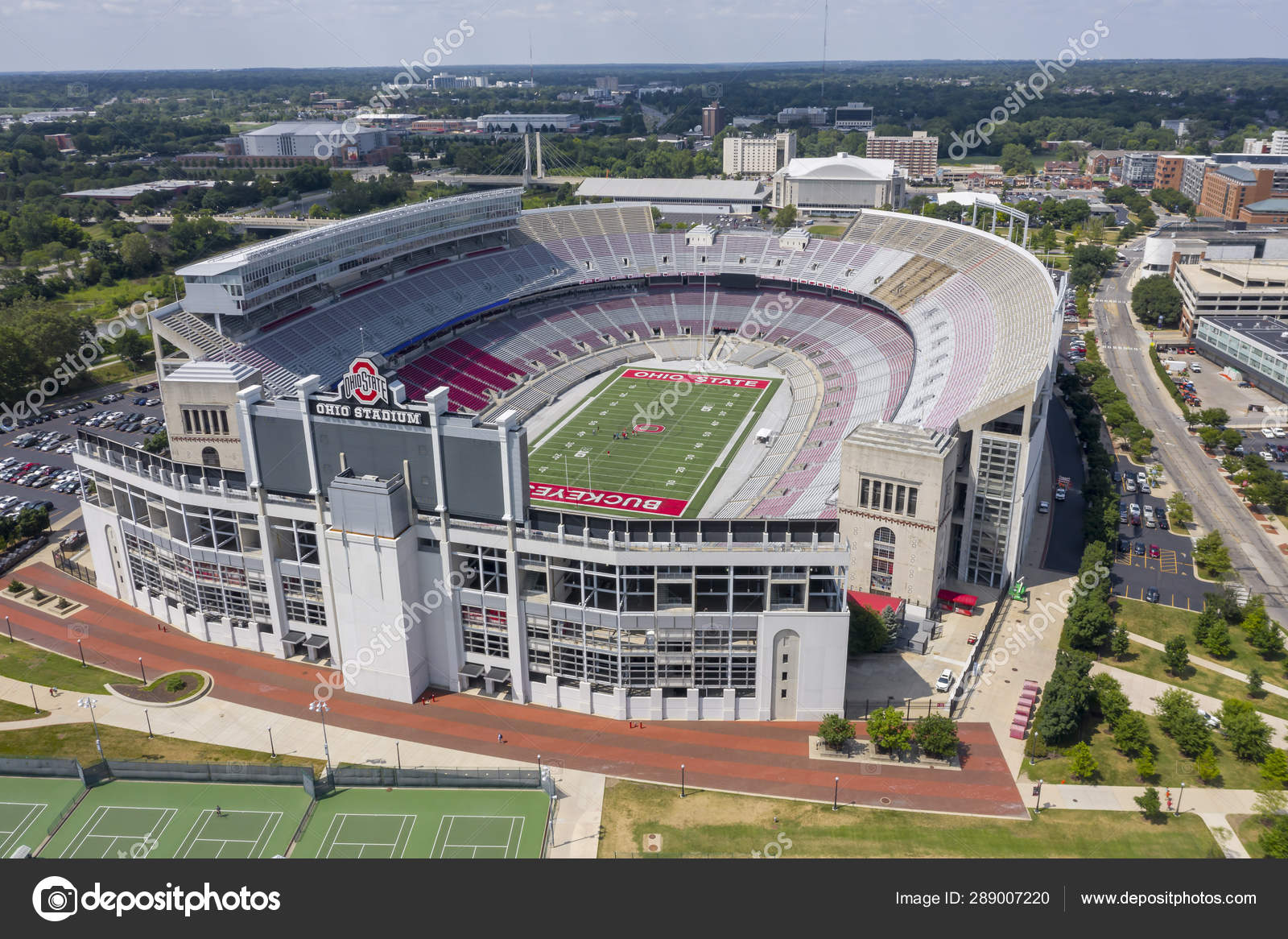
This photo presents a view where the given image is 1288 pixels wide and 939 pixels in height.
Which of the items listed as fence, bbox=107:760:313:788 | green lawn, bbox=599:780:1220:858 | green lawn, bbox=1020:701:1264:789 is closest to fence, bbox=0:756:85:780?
fence, bbox=107:760:313:788

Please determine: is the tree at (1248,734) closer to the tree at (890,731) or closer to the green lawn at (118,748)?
the tree at (890,731)

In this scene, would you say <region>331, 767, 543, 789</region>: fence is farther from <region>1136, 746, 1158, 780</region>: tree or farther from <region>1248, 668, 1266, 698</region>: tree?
<region>1248, 668, 1266, 698</region>: tree

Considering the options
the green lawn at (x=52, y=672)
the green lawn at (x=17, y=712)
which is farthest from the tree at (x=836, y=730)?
the green lawn at (x=17, y=712)

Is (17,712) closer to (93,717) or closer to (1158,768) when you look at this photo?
(93,717)

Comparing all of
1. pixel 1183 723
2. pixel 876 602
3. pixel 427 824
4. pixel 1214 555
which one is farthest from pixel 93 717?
pixel 1214 555

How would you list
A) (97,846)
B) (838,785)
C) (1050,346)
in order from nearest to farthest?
(97,846), (838,785), (1050,346)
